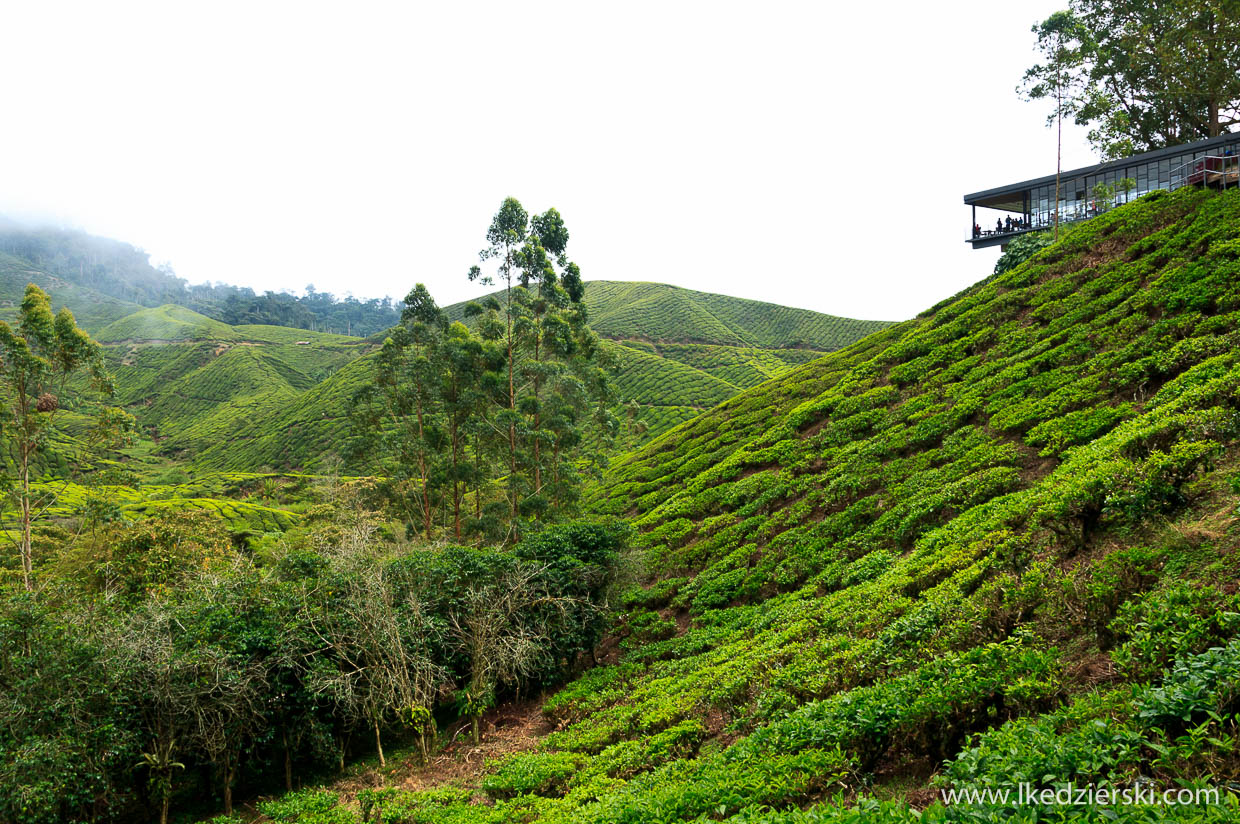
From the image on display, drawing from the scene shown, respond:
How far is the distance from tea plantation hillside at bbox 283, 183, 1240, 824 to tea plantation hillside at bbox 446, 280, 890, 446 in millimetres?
42026

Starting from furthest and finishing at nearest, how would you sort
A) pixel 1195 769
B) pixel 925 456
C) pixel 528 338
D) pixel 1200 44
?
pixel 1200 44, pixel 528 338, pixel 925 456, pixel 1195 769

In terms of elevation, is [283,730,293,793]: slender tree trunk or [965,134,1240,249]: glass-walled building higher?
[965,134,1240,249]: glass-walled building

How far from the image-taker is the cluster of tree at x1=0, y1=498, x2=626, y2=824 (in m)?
11.3

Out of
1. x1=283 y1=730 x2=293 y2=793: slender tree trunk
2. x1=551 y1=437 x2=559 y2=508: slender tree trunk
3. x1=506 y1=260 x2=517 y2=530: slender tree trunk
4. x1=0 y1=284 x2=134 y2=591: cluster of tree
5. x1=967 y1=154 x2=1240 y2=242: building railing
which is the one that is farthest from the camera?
x1=551 y1=437 x2=559 y2=508: slender tree trunk

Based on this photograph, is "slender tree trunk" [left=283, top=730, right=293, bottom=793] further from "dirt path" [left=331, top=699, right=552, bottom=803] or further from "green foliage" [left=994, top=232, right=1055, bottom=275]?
"green foliage" [left=994, top=232, right=1055, bottom=275]

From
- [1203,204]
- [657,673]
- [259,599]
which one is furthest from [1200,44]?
[259,599]

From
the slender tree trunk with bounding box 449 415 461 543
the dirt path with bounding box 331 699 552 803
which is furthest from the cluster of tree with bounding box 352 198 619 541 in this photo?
the dirt path with bounding box 331 699 552 803

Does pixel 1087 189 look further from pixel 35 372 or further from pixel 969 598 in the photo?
pixel 35 372

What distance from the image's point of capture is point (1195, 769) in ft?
14.5

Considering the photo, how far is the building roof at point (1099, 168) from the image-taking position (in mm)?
35000

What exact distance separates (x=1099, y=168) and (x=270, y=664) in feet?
169

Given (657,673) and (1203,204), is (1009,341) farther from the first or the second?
(657,673)

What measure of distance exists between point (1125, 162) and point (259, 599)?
167 feet

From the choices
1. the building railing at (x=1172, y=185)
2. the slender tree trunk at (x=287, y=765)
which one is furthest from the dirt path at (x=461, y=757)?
the building railing at (x=1172, y=185)
